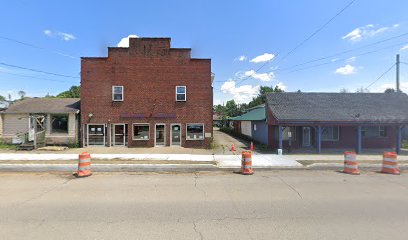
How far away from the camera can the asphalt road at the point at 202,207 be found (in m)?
4.57

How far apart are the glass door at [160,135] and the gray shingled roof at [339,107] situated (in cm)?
888

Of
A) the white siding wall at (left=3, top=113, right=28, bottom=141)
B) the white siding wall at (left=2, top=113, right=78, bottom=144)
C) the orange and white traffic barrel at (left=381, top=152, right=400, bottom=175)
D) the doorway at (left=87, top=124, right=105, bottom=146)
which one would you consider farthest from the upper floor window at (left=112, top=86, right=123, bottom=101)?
the orange and white traffic barrel at (left=381, top=152, right=400, bottom=175)

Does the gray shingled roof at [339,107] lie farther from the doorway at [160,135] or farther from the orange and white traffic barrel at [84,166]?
the orange and white traffic barrel at [84,166]

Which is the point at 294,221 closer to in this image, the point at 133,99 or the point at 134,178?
the point at 134,178

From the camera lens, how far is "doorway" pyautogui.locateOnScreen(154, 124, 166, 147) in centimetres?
1850

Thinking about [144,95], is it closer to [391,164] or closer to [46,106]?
[46,106]

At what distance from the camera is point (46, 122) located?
1873 cm

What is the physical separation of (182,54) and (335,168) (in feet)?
44.3

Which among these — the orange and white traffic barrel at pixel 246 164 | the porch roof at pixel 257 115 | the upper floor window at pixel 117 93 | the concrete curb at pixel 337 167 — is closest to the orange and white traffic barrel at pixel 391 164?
the concrete curb at pixel 337 167

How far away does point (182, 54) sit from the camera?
726 inches

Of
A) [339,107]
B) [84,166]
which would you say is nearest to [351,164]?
[339,107]

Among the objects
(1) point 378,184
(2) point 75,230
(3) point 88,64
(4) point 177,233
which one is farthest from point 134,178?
(3) point 88,64

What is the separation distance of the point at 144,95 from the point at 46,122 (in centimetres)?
856

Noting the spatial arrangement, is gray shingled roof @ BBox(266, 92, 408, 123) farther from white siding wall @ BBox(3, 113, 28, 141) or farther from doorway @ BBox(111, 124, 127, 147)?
white siding wall @ BBox(3, 113, 28, 141)
